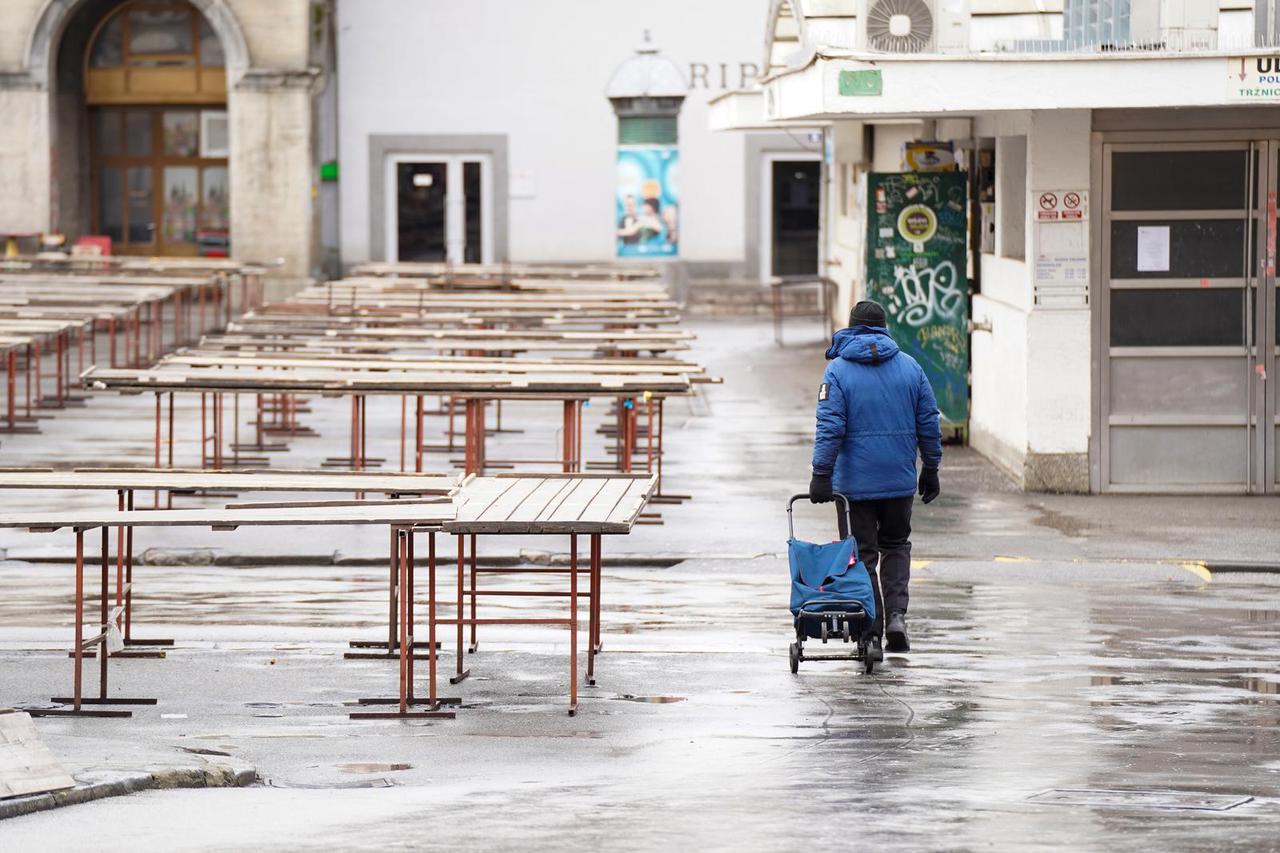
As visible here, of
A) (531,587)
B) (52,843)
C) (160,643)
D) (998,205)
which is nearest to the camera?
(52,843)

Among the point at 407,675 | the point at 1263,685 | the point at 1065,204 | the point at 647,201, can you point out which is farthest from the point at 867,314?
the point at 647,201

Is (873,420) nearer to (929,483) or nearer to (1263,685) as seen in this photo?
(929,483)

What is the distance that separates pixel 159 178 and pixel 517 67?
6.62 m

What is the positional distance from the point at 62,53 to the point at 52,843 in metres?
33.2

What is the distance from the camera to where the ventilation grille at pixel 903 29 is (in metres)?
17.4

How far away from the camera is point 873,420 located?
1077cm

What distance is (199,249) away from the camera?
39.2m

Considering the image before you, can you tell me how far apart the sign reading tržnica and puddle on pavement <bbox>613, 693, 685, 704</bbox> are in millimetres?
7346

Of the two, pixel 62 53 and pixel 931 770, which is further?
pixel 62 53

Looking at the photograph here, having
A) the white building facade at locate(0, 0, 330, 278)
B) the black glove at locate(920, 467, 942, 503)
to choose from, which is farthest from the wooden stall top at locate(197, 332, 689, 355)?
the white building facade at locate(0, 0, 330, 278)

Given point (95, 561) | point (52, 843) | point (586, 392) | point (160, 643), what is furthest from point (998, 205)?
point (52, 843)

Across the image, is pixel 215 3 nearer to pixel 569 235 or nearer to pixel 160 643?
pixel 569 235

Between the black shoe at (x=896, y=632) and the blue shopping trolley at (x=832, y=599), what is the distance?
37 centimetres

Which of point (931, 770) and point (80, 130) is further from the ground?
point (80, 130)
